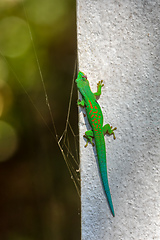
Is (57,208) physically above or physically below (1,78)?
below

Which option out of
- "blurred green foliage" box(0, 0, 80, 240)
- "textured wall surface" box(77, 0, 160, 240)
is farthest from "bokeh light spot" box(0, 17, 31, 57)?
"textured wall surface" box(77, 0, 160, 240)

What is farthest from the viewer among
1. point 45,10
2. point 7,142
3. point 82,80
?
point 7,142

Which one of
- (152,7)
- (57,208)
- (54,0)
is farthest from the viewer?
(57,208)

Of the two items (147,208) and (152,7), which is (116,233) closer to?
(147,208)

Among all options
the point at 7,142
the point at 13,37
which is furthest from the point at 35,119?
the point at 13,37

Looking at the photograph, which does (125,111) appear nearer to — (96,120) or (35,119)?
(96,120)

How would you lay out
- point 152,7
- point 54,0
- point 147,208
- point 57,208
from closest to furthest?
point 152,7 < point 147,208 < point 54,0 < point 57,208

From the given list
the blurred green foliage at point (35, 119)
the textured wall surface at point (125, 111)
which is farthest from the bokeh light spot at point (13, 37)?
the textured wall surface at point (125, 111)

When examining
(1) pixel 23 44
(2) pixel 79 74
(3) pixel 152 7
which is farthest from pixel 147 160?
(1) pixel 23 44

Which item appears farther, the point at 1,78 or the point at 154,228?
the point at 1,78
